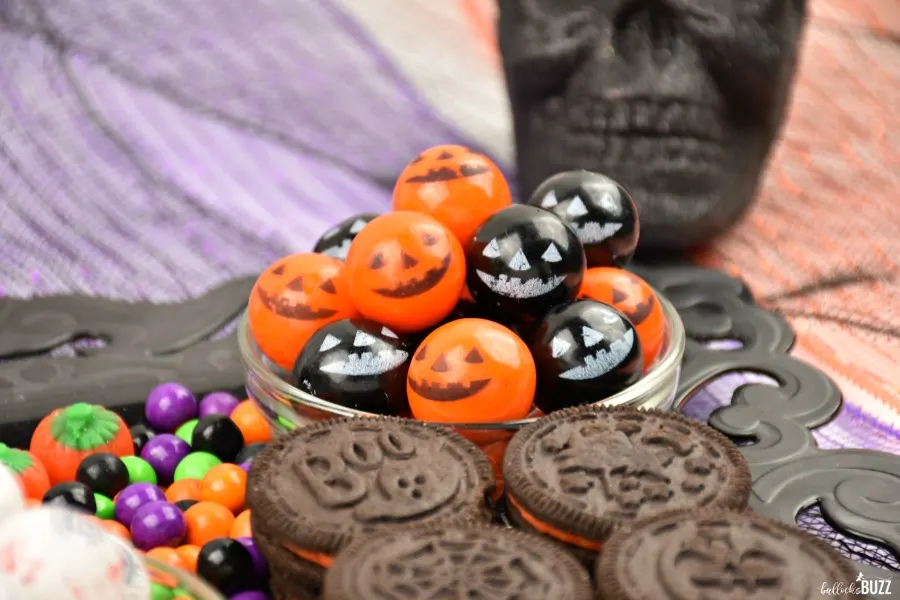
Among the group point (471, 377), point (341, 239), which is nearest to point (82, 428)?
point (341, 239)

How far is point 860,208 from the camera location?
5.76 feet

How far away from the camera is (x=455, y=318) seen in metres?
0.98

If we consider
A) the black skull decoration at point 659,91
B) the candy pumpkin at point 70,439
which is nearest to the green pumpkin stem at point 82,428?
the candy pumpkin at point 70,439

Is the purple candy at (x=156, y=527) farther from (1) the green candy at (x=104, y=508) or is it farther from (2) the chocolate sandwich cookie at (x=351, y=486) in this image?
(2) the chocolate sandwich cookie at (x=351, y=486)

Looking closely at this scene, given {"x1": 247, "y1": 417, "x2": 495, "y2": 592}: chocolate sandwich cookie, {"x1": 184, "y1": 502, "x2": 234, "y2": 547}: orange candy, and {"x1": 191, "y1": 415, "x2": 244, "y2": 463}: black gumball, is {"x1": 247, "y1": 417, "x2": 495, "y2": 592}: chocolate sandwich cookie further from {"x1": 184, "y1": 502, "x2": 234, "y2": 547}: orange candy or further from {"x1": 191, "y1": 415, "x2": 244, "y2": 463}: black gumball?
{"x1": 191, "y1": 415, "x2": 244, "y2": 463}: black gumball

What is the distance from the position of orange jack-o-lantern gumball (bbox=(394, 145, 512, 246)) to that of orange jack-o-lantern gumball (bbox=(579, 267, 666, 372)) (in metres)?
0.12

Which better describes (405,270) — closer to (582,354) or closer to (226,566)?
(582,354)

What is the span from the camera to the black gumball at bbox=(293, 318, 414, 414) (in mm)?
898

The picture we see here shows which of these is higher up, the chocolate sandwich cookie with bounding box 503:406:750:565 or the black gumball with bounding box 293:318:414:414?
the chocolate sandwich cookie with bounding box 503:406:750:565

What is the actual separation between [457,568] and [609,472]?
0.56 feet

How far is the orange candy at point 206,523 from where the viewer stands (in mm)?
969

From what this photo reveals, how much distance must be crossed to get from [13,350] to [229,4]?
0.98m

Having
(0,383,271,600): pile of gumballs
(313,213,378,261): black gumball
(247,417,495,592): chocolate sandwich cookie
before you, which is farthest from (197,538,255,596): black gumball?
(313,213,378,261): black gumball

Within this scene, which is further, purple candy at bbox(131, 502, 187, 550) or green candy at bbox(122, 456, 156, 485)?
green candy at bbox(122, 456, 156, 485)
